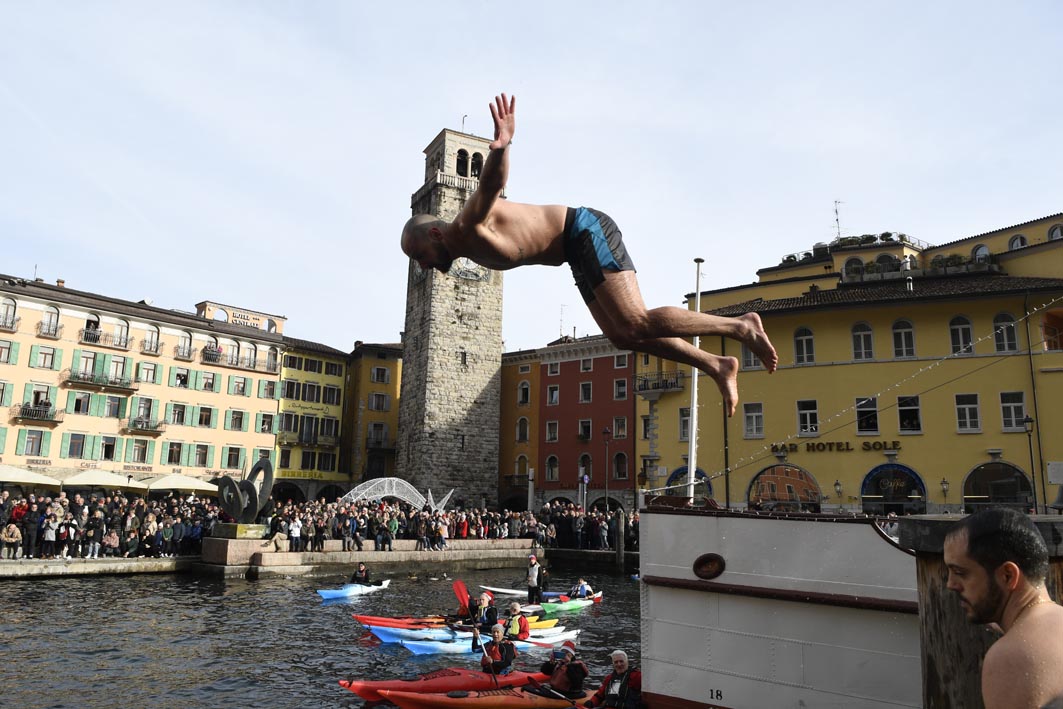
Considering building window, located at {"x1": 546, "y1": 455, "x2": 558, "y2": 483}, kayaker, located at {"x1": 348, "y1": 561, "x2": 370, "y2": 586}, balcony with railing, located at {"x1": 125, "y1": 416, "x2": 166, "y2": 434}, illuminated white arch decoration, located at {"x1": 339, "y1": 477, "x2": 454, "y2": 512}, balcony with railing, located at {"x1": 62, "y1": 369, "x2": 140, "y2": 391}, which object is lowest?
kayaker, located at {"x1": 348, "y1": 561, "x2": 370, "y2": 586}

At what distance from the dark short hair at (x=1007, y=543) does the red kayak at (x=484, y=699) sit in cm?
1166

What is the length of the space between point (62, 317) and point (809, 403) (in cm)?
4374

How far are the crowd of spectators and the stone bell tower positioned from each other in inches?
678

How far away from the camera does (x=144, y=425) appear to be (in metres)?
52.4

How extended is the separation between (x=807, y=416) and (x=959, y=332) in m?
7.53

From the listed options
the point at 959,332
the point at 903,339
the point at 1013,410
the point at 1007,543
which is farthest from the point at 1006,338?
the point at 1007,543

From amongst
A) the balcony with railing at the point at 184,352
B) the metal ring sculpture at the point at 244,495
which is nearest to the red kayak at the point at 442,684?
the metal ring sculpture at the point at 244,495

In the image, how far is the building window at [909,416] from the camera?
35.5m

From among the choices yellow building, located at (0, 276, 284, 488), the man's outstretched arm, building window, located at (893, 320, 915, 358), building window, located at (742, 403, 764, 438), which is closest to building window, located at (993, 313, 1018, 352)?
building window, located at (893, 320, 915, 358)

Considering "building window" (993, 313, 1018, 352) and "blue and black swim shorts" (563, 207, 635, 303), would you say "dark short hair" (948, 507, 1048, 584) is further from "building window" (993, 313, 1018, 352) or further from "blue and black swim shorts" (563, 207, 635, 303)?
"building window" (993, 313, 1018, 352)

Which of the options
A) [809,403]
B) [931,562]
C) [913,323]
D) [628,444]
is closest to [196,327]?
[628,444]

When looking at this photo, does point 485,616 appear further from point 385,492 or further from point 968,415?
point 385,492

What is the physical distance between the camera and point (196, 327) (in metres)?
56.9

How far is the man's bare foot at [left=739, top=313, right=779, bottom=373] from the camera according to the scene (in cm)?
540
